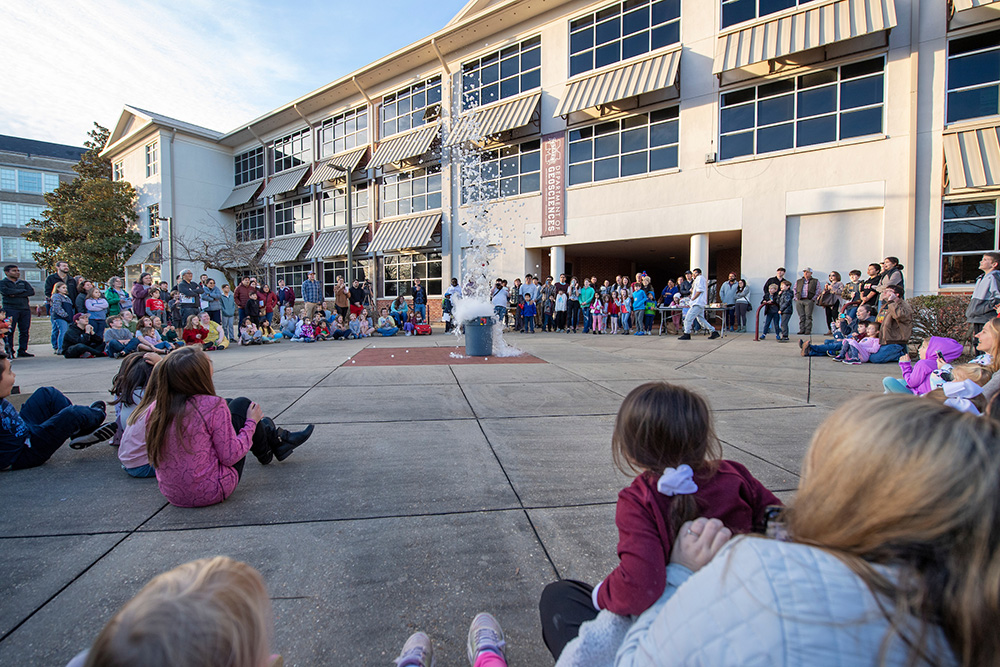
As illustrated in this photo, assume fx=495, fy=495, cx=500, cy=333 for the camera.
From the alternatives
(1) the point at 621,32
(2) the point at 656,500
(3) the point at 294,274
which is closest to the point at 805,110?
(1) the point at 621,32

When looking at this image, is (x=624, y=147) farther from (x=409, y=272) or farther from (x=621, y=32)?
(x=409, y=272)

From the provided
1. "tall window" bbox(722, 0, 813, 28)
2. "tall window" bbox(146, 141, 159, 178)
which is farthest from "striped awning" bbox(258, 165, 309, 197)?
"tall window" bbox(722, 0, 813, 28)

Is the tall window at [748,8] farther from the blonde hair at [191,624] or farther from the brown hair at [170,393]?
the blonde hair at [191,624]

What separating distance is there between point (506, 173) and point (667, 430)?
19378 millimetres

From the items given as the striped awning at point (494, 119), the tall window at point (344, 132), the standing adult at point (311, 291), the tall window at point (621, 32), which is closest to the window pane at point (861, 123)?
the tall window at point (621, 32)

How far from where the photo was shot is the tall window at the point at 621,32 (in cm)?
1573

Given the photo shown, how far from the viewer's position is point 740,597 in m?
0.80

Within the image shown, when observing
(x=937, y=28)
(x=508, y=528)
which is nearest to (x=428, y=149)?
(x=937, y=28)

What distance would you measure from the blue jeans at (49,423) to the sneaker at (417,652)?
3473 mm

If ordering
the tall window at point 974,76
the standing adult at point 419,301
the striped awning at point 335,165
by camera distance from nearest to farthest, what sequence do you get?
the tall window at point 974,76 → the standing adult at point 419,301 → the striped awning at point 335,165

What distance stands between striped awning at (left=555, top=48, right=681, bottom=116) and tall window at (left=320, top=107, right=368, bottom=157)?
38.5 ft

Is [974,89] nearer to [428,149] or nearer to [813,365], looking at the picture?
[813,365]

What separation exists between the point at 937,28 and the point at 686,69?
5974 millimetres

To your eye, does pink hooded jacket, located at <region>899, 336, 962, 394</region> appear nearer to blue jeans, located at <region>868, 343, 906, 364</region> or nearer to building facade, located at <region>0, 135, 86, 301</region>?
blue jeans, located at <region>868, 343, 906, 364</region>
